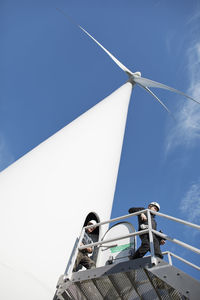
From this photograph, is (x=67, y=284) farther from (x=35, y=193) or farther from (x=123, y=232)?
(x=123, y=232)

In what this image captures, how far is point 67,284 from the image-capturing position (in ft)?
13.1

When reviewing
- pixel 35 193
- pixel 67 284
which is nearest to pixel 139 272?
pixel 67 284

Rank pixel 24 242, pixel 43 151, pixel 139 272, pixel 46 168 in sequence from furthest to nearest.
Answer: pixel 43 151, pixel 46 168, pixel 139 272, pixel 24 242

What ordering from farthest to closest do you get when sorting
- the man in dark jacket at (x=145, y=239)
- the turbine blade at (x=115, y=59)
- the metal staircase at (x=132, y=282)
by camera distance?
the turbine blade at (x=115, y=59), the man in dark jacket at (x=145, y=239), the metal staircase at (x=132, y=282)

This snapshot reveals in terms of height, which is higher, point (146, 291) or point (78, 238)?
point (78, 238)

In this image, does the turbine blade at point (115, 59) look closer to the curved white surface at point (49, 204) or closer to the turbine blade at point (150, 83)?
the turbine blade at point (150, 83)

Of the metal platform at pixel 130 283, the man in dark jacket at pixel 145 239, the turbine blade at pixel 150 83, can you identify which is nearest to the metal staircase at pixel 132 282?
the metal platform at pixel 130 283

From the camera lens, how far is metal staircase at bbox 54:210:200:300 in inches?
139

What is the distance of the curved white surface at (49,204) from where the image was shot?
354 centimetres

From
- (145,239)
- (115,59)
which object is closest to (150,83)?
(115,59)

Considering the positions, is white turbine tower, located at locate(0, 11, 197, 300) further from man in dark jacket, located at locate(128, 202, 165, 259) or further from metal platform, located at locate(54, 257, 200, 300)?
man in dark jacket, located at locate(128, 202, 165, 259)

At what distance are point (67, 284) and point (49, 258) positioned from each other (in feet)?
1.61

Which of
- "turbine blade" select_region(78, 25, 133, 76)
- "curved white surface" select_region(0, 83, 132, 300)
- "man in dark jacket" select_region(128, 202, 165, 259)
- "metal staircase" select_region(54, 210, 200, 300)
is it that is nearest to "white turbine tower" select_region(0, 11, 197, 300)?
"curved white surface" select_region(0, 83, 132, 300)

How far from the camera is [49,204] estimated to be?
441 centimetres
